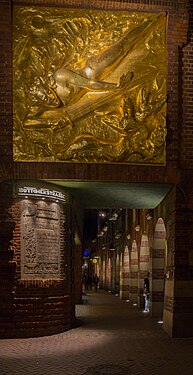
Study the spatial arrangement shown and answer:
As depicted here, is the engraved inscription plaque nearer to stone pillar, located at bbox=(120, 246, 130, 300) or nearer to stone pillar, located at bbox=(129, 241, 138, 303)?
stone pillar, located at bbox=(129, 241, 138, 303)

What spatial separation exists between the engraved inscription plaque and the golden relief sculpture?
1.60m

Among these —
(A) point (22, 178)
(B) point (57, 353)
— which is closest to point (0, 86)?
(A) point (22, 178)

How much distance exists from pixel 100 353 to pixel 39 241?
4070 mm

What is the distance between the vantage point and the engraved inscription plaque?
47.0 feet

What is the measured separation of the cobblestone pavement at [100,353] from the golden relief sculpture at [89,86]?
478 centimetres

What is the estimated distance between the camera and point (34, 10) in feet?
46.4

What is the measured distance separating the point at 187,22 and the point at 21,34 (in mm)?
4626

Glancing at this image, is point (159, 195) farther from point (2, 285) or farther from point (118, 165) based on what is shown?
point (2, 285)

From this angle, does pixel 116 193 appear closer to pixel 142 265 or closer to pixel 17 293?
pixel 17 293

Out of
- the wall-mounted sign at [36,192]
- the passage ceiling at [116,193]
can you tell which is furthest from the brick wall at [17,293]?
the passage ceiling at [116,193]

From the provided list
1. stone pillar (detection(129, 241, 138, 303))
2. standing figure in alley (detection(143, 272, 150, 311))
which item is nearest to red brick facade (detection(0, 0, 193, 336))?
standing figure in alley (detection(143, 272, 150, 311))

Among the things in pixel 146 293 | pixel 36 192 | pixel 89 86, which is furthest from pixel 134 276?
pixel 89 86

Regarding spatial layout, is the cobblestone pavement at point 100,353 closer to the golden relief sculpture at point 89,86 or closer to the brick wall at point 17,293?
the brick wall at point 17,293

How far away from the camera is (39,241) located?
14.6 m
